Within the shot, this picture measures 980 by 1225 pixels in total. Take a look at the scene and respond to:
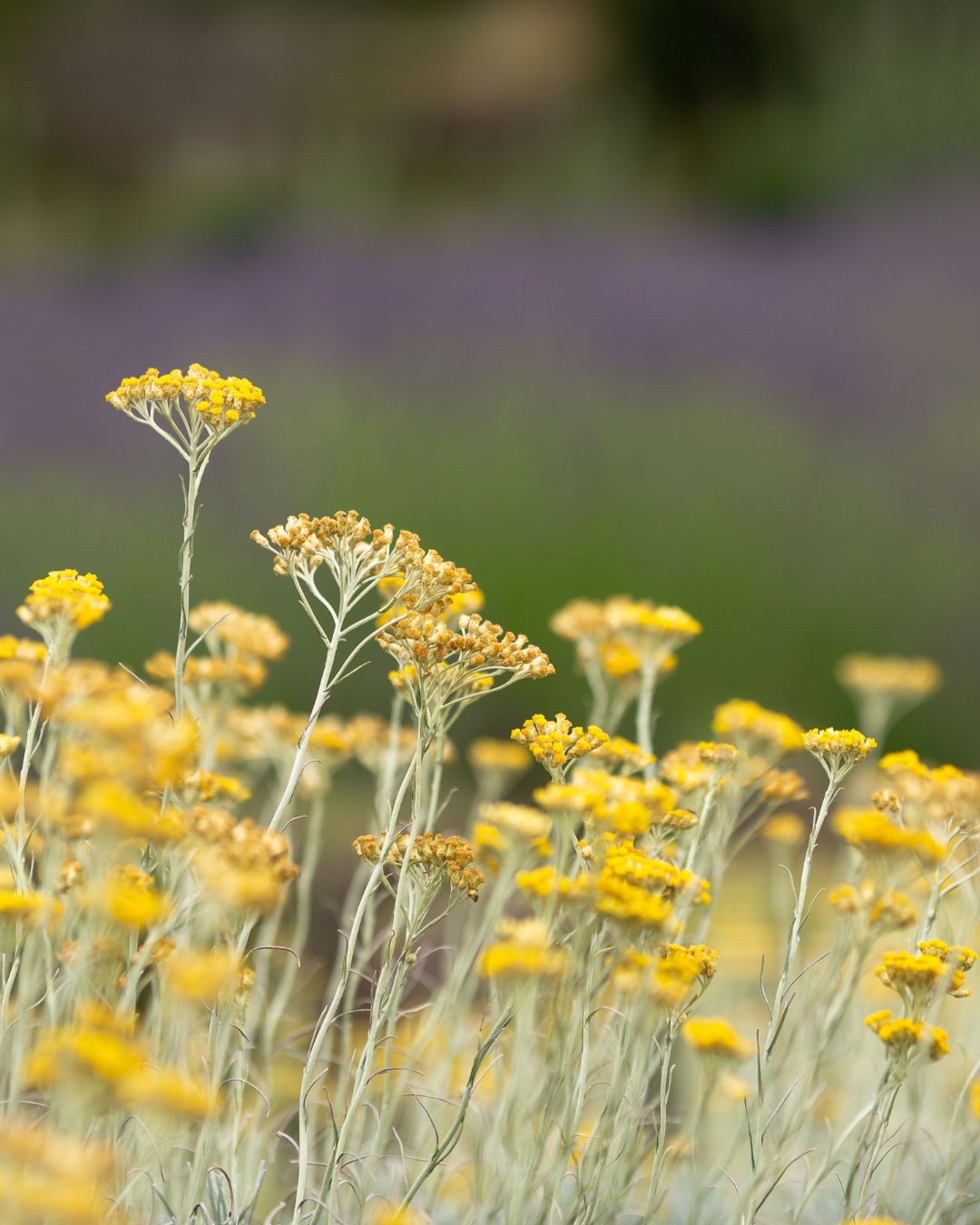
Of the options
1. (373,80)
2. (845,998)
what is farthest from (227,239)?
(845,998)

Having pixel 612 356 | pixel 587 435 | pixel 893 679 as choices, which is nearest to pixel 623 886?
pixel 893 679

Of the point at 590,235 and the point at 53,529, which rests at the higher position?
the point at 590,235

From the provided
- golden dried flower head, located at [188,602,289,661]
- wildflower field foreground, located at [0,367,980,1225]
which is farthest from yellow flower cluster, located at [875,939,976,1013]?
golden dried flower head, located at [188,602,289,661]

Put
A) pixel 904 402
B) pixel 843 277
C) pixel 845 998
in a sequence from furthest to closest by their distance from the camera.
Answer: pixel 843 277, pixel 904 402, pixel 845 998

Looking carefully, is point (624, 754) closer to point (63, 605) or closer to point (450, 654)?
point (450, 654)

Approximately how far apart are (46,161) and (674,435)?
672cm

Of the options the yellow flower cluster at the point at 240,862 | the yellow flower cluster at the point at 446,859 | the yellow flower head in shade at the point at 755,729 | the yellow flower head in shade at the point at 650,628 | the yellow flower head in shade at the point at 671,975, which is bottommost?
the yellow flower head in shade at the point at 671,975

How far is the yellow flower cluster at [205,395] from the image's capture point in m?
0.82

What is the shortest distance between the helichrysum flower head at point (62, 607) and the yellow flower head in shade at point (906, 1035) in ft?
2.05

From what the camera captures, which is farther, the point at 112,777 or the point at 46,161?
the point at 46,161

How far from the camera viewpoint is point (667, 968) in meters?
0.70

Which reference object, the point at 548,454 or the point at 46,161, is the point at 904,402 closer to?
the point at 548,454

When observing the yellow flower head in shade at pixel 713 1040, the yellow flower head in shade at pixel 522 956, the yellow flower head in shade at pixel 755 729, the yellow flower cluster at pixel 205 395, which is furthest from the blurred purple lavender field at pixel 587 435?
the yellow flower head in shade at pixel 522 956

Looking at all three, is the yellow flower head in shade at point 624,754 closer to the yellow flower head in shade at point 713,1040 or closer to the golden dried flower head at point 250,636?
the yellow flower head in shade at point 713,1040
